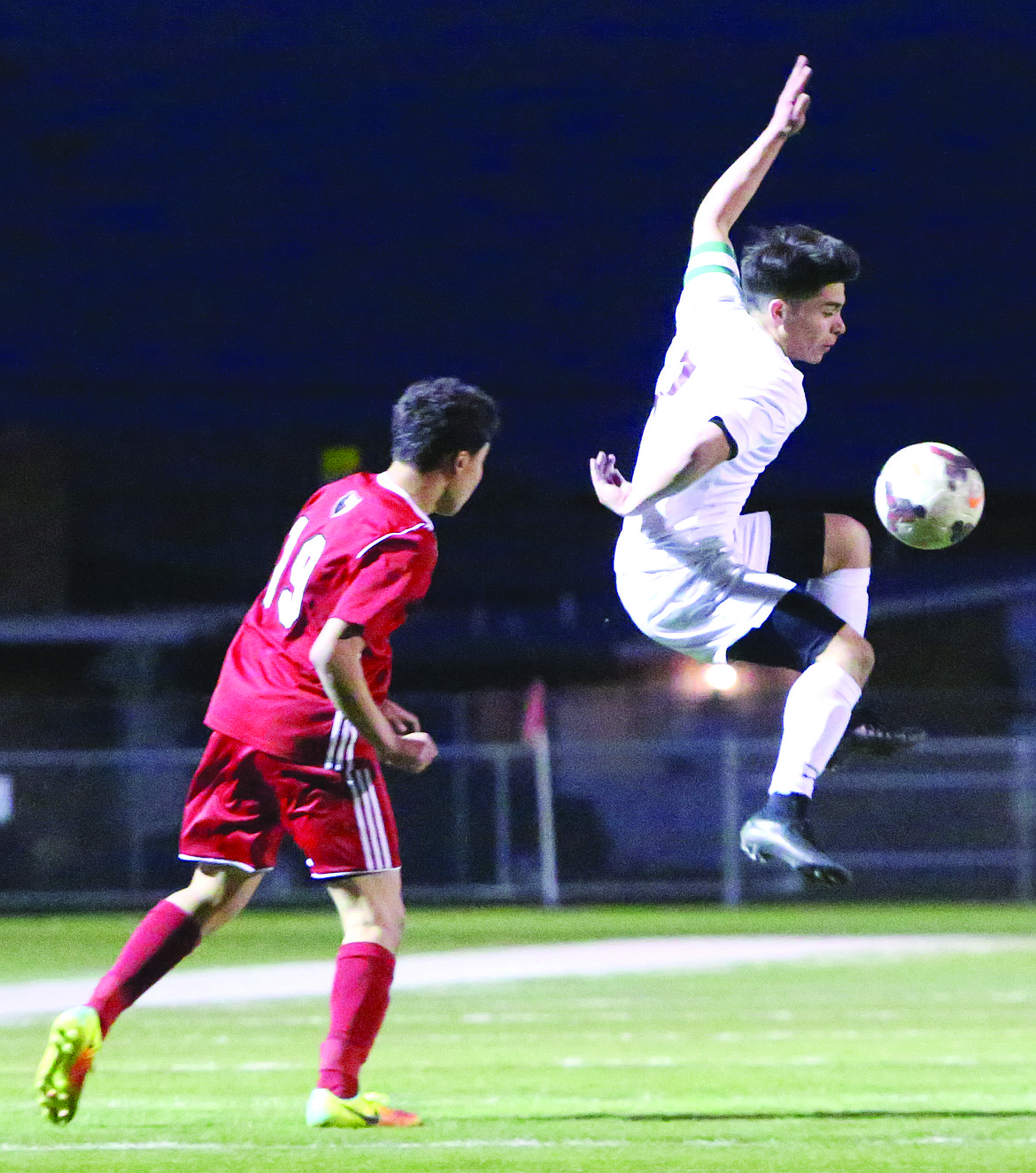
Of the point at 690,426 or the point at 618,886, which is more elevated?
the point at 690,426

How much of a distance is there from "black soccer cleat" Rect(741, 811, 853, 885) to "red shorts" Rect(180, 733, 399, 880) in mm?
1098

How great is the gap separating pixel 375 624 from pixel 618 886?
16.5 meters

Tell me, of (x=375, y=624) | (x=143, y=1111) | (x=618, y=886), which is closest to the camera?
(x=375, y=624)

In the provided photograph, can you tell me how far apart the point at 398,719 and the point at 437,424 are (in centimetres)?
92

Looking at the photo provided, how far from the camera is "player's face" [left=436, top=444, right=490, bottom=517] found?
21.3 feet

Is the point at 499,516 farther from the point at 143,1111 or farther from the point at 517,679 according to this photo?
the point at 143,1111

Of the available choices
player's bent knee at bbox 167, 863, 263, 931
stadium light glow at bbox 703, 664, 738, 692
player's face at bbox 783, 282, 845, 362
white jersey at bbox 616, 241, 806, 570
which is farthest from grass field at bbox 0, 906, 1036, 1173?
stadium light glow at bbox 703, 664, 738, 692

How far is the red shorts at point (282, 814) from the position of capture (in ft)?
21.1

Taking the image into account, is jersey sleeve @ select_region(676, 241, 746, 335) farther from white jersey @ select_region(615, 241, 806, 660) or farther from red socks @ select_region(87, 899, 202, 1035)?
red socks @ select_region(87, 899, 202, 1035)

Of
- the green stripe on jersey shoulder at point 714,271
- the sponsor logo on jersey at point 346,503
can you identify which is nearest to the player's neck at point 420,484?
the sponsor logo on jersey at point 346,503

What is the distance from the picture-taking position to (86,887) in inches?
891

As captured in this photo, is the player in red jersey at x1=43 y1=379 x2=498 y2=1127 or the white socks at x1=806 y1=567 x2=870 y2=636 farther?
the white socks at x1=806 y1=567 x2=870 y2=636

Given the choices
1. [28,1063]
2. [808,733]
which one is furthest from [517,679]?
[808,733]

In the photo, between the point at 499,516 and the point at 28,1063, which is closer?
the point at 28,1063
